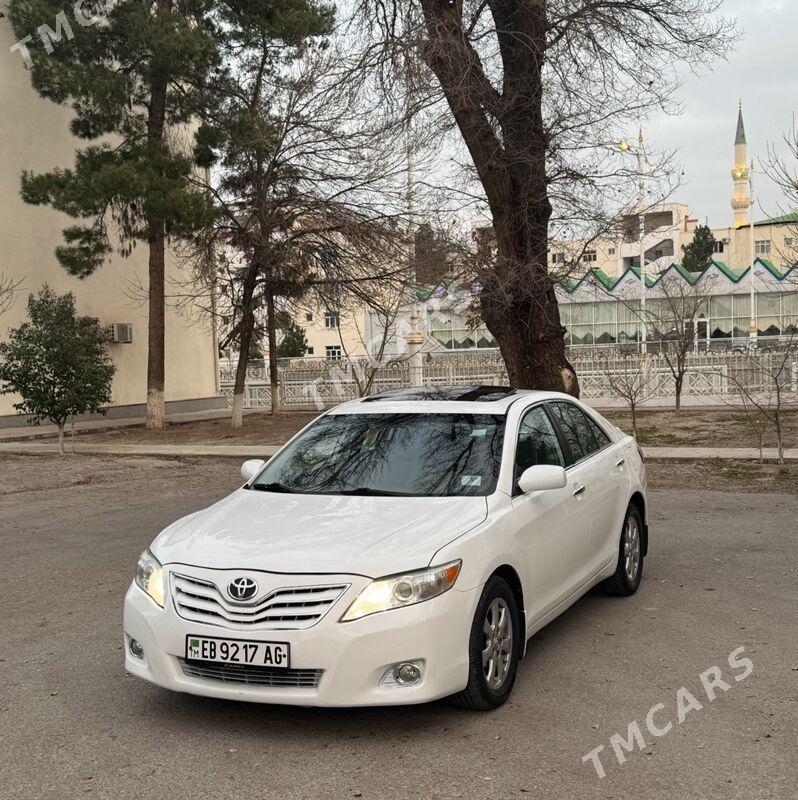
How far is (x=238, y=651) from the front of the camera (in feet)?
13.5

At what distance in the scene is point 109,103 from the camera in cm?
2411

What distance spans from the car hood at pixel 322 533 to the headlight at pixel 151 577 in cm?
5

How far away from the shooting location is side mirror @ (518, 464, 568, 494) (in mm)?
5055

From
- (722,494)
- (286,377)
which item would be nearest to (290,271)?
(286,377)

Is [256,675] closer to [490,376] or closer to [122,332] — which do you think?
[490,376]

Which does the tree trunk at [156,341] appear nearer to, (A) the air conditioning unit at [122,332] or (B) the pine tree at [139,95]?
(B) the pine tree at [139,95]

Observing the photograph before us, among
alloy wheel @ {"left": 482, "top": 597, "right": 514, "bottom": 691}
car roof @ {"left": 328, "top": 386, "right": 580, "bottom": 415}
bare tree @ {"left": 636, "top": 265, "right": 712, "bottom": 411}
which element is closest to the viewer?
alloy wheel @ {"left": 482, "top": 597, "right": 514, "bottom": 691}

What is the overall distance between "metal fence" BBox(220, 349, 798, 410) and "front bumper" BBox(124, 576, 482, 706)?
21.0 metres

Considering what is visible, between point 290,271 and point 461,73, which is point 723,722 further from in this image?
point 290,271

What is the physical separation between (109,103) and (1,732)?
73.0 feet

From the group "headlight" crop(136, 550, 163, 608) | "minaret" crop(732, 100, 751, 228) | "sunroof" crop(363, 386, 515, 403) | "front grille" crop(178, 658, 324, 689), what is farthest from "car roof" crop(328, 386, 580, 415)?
"minaret" crop(732, 100, 751, 228)

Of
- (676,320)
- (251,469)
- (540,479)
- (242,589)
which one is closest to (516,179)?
(251,469)

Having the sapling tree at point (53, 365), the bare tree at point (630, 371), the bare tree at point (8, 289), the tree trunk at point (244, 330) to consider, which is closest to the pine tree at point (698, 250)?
the bare tree at point (630, 371)

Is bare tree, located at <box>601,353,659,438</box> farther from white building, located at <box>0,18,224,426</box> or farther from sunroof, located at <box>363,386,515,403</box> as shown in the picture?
sunroof, located at <box>363,386,515,403</box>
